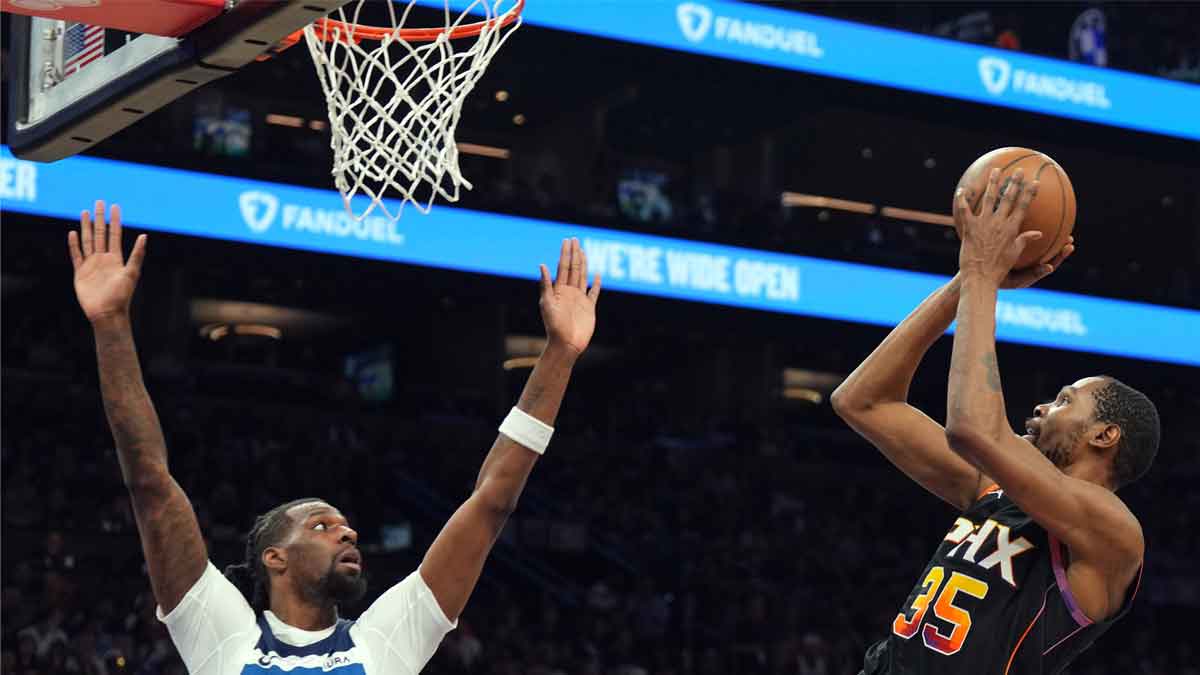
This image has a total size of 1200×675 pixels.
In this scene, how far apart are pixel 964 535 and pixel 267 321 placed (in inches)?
757

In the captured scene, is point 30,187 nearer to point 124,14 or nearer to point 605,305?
point 605,305

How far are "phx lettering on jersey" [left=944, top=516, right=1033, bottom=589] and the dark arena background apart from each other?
7.67 metres

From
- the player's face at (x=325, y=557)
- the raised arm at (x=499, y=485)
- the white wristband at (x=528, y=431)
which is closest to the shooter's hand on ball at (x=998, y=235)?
the raised arm at (x=499, y=485)

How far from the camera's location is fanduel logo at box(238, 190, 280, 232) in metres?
12.0

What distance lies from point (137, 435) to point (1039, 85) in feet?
40.2

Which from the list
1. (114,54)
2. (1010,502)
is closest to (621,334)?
(114,54)

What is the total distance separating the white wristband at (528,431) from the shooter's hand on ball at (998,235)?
2.89 feet

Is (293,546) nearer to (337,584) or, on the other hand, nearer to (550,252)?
(337,584)

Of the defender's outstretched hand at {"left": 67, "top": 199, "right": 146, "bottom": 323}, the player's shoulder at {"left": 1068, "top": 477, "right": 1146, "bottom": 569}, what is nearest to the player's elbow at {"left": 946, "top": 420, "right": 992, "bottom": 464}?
the player's shoulder at {"left": 1068, "top": 477, "right": 1146, "bottom": 569}

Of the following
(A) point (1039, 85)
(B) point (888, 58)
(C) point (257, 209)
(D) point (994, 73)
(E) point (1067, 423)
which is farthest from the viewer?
(A) point (1039, 85)

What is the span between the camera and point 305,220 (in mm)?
12164

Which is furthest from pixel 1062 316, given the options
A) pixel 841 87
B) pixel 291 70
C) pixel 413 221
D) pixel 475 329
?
pixel 291 70

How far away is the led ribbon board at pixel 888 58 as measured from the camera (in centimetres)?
1302

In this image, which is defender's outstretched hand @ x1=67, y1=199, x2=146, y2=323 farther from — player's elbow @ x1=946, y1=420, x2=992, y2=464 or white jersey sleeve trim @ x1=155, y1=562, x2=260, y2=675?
player's elbow @ x1=946, y1=420, x2=992, y2=464
